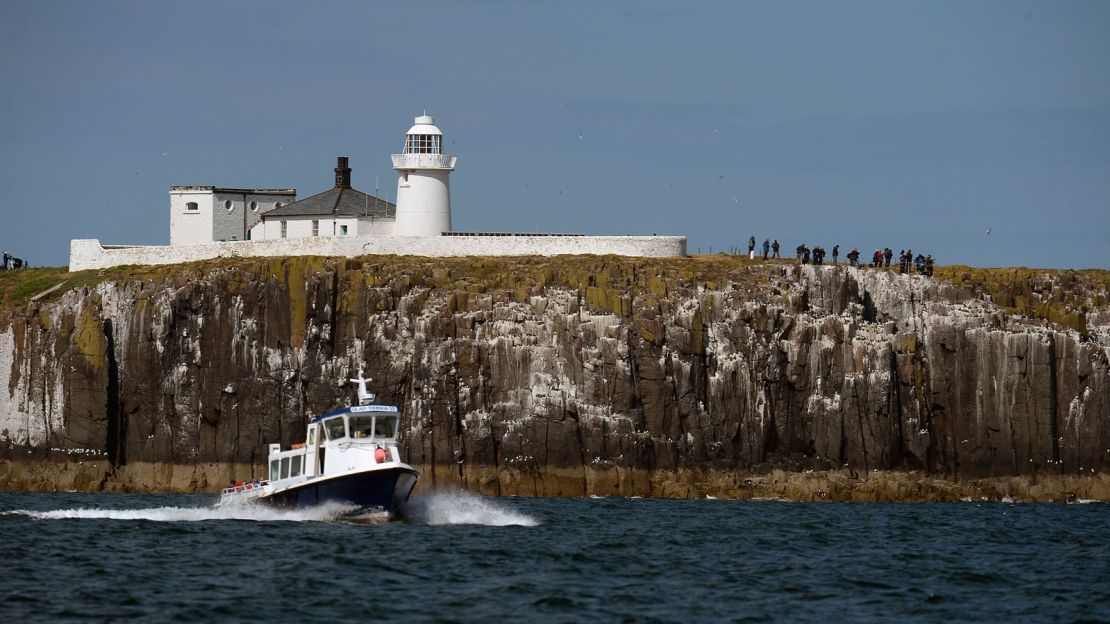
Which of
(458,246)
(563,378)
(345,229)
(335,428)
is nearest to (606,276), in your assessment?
(563,378)

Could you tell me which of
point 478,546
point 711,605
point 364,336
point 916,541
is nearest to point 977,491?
point 916,541

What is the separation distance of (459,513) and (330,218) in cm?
3773

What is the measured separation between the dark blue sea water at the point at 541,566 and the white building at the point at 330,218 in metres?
29.3

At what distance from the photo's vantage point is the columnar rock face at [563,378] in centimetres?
8681

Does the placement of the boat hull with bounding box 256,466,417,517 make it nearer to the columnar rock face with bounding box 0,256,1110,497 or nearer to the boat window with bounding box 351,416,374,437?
the boat window with bounding box 351,416,374,437

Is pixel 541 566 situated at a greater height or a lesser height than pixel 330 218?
lesser

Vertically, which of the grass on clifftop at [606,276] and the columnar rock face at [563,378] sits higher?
the grass on clifftop at [606,276]

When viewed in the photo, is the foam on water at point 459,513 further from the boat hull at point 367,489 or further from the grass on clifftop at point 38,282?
the grass on clifftop at point 38,282

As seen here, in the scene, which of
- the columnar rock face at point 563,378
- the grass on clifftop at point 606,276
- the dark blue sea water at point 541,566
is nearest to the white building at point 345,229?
the grass on clifftop at point 606,276

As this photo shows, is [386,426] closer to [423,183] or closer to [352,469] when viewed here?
[352,469]

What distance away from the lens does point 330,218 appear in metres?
104

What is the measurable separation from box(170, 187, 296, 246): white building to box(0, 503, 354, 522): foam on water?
36971 mm

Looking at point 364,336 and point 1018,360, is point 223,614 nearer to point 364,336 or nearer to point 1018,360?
point 364,336

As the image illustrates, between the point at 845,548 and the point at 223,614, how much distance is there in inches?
980
